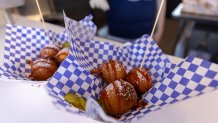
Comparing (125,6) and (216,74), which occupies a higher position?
(216,74)

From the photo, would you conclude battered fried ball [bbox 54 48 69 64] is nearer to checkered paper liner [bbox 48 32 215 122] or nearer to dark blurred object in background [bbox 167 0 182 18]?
checkered paper liner [bbox 48 32 215 122]

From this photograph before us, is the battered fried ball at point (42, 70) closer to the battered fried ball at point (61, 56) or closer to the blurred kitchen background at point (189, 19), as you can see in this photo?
the battered fried ball at point (61, 56)

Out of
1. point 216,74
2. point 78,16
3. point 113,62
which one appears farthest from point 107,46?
point 78,16

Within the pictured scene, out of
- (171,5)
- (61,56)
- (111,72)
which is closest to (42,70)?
(61,56)

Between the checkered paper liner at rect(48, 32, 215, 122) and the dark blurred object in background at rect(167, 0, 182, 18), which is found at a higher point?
the checkered paper liner at rect(48, 32, 215, 122)

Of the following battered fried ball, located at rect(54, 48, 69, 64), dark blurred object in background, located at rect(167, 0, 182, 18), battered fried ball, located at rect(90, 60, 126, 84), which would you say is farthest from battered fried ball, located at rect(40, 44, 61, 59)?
dark blurred object in background, located at rect(167, 0, 182, 18)

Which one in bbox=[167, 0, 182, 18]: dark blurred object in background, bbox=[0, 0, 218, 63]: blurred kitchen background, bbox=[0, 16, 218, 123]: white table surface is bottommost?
bbox=[167, 0, 182, 18]: dark blurred object in background

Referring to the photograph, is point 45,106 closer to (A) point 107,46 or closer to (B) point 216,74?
(A) point 107,46
